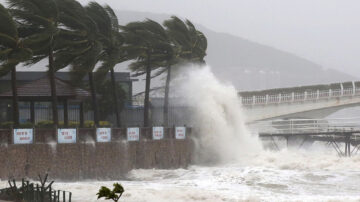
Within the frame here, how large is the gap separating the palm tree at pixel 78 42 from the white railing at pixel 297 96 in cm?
3074

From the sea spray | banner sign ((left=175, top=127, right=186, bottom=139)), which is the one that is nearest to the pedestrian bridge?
the sea spray

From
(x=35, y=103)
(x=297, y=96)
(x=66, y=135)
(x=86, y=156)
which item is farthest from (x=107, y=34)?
Result: (x=297, y=96)

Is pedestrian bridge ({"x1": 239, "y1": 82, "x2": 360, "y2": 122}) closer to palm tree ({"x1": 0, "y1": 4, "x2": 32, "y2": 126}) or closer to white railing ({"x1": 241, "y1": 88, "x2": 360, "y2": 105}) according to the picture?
white railing ({"x1": 241, "y1": 88, "x2": 360, "y2": 105})

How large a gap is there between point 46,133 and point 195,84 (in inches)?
846

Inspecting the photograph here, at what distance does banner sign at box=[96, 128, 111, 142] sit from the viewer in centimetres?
3569

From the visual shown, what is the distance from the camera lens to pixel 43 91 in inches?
1463

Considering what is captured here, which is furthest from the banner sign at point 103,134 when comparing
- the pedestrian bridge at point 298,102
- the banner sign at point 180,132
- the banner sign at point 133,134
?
the pedestrian bridge at point 298,102

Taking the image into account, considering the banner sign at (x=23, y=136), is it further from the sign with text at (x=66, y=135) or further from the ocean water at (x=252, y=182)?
the ocean water at (x=252, y=182)

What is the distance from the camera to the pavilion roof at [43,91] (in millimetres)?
36188

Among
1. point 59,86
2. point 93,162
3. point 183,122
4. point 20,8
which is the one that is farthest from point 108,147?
point 183,122

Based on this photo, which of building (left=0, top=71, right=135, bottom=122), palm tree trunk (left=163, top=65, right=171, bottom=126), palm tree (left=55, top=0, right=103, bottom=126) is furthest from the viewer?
palm tree trunk (left=163, top=65, right=171, bottom=126)

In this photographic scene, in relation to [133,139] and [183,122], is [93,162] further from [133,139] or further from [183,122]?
[183,122]

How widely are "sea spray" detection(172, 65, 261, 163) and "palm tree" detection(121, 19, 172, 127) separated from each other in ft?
12.5

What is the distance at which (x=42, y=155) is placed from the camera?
31844 mm
